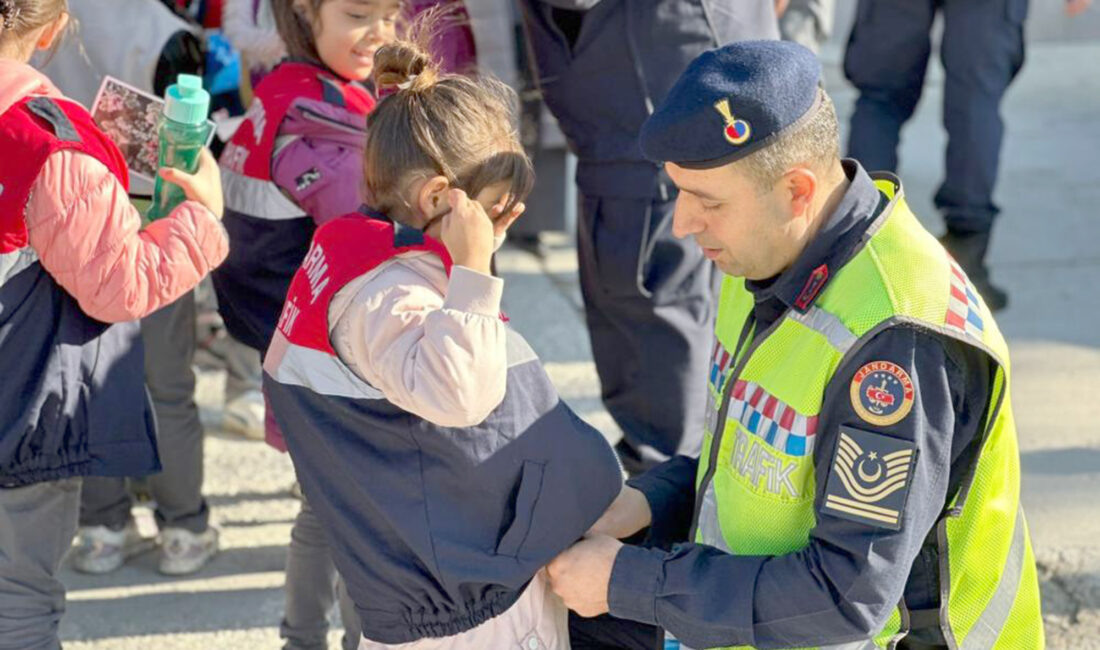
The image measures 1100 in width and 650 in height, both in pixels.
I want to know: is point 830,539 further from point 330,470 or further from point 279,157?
point 279,157

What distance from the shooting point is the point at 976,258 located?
5.05 meters

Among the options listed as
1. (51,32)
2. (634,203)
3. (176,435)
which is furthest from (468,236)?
(176,435)

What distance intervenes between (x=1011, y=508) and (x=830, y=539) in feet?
1.11

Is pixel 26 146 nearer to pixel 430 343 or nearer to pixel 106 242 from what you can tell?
pixel 106 242

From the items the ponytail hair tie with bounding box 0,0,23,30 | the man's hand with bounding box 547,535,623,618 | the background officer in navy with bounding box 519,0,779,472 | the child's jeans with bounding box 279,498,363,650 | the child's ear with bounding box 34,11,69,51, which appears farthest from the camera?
the background officer in navy with bounding box 519,0,779,472

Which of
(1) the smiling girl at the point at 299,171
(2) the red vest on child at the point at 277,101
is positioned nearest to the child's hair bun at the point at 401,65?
(1) the smiling girl at the point at 299,171

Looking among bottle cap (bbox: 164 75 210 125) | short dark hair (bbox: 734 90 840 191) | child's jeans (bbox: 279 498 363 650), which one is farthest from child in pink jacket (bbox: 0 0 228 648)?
short dark hair (bbox: 734 90 840 191)

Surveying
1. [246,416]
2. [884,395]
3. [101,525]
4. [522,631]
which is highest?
[884,395]

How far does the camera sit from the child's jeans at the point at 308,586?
298 centimetres

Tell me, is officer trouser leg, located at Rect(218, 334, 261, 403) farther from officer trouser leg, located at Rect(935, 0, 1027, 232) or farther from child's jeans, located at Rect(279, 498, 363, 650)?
officer trouser leg, located at Rect(935, 0, 1027, 232)

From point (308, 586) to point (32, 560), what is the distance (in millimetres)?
546

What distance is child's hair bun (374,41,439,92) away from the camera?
236cm

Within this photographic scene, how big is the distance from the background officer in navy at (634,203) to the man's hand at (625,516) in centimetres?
114

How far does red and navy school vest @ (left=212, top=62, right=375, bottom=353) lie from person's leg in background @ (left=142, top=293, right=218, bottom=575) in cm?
41
